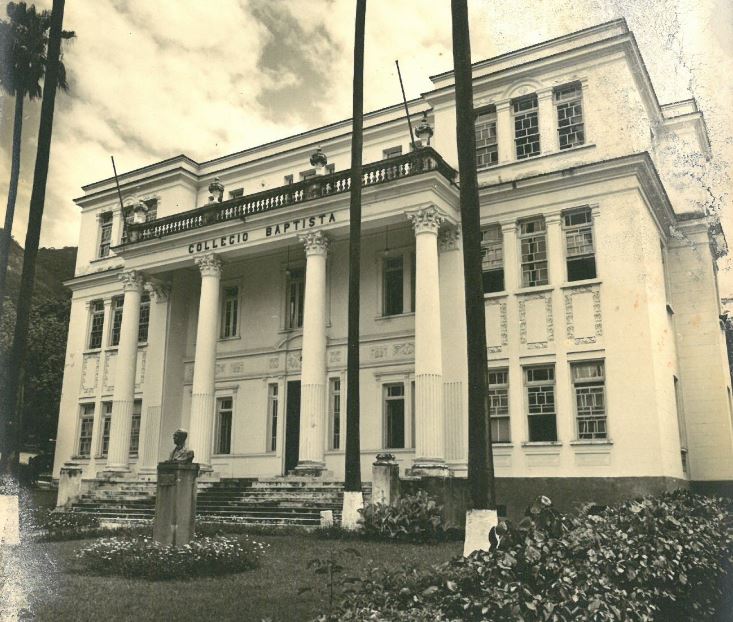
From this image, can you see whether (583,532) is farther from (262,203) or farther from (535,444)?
(262,203)

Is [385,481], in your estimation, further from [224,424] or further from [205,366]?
[224,424]

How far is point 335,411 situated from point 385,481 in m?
7.28

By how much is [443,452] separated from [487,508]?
10940 mm

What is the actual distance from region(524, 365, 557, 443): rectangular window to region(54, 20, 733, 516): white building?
6 cm

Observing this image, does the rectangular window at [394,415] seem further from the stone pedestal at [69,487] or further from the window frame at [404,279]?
the stone pedestal at [69,487]

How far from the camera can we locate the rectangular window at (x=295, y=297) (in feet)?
84.7

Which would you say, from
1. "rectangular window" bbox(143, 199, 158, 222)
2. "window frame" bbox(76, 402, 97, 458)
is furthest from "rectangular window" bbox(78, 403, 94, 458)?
"rectangular window" bbox(143, 199, 158, 222)

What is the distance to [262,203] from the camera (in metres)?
24.0

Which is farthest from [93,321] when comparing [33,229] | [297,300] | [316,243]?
[33,229]

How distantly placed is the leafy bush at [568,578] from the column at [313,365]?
13.4 m

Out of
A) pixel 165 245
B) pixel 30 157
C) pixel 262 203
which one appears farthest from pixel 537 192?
pixel 30 157

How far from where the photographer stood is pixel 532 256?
21.5m

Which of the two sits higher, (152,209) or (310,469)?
(152,209)

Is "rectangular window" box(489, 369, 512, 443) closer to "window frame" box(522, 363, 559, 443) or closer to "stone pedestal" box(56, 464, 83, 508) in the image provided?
"window frame" box(522, 363, 559, 443)
